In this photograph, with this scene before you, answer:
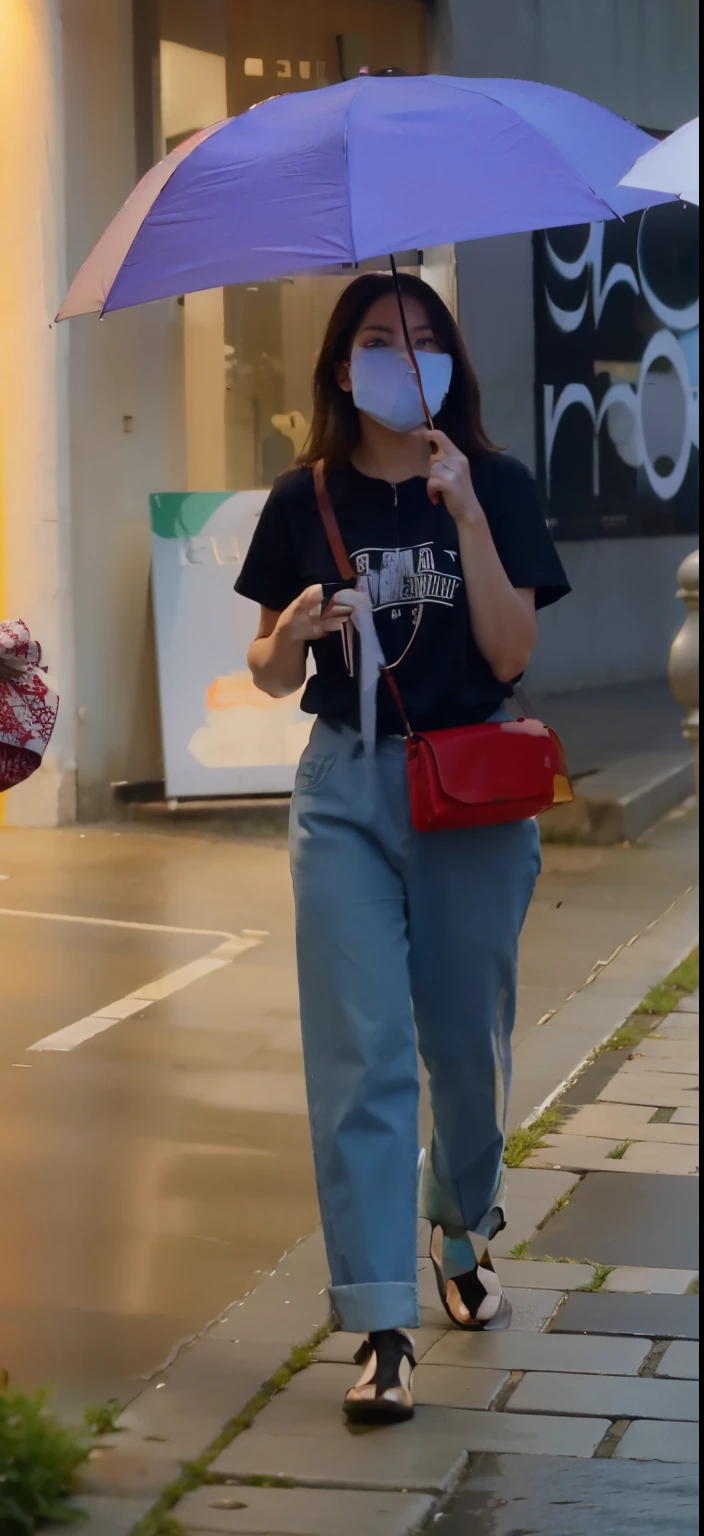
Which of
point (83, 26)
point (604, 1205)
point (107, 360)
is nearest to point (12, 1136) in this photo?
point (604, 1205)

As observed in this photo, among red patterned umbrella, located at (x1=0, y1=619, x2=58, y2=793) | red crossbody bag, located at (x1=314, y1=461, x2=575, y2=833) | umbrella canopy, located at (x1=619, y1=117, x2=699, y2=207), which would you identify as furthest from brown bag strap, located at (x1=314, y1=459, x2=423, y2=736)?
umbrella canopy, located at (x1=619, y1=117, x2=699, y2=207)

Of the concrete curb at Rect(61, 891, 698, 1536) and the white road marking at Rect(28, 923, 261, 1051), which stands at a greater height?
the concrete curb at Rect(61, 891, 698, 1536)

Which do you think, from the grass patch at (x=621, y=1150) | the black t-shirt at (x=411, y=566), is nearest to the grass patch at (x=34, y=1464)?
the black t-shirt at (x=411, y=566)

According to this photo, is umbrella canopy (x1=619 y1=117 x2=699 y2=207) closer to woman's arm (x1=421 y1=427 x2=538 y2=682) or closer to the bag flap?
woman's arm (x1=421 y1=427 x2=538 y2=682)

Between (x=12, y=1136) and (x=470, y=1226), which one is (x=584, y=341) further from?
(x=470, y=1226)

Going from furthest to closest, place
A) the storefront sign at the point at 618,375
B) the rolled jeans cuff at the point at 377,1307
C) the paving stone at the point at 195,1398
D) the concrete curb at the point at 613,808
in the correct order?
the storefront sign at the point at 618,375 < the concrete curb at the point at 613,808 < the rolled jeans cuff at the point at 377,1307 < the paving stone at the point at 195,1398

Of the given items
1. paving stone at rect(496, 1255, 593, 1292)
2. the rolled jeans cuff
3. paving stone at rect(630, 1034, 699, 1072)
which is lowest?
paving stone at rect(630, 1034, 699, 1072)

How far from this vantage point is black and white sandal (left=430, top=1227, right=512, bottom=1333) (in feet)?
12.7

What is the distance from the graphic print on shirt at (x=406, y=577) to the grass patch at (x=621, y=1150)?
1.88 metres

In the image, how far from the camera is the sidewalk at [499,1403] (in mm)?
3119

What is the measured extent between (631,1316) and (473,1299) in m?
0.29

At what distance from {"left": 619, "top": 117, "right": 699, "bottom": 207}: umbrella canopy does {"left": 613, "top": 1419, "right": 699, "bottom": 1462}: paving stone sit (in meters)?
1.95

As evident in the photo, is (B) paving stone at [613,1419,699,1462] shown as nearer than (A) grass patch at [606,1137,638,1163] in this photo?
Yes

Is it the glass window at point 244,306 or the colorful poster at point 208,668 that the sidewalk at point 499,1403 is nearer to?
the colorful poster at point 208,668
